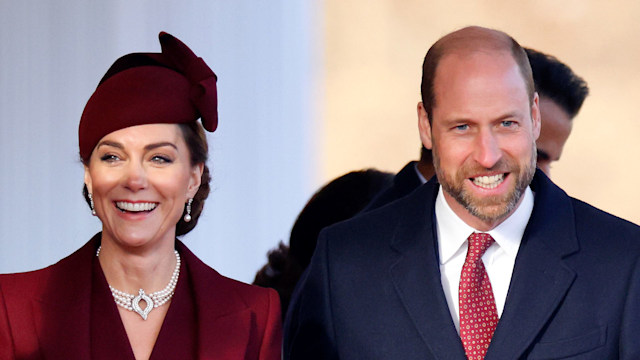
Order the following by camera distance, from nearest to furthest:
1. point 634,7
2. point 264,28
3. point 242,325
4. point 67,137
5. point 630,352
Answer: point 630,352
point 242,325
point 67,137
point 264,28
point 634,7

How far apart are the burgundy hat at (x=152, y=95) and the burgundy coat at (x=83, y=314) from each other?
11.5 inches

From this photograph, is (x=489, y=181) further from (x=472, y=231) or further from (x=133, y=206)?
(x=133, y=206)

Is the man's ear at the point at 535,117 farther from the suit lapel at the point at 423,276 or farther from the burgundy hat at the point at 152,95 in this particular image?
the burgundy hat at the point at 152,95

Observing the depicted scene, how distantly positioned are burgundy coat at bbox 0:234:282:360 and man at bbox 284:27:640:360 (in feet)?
0.40

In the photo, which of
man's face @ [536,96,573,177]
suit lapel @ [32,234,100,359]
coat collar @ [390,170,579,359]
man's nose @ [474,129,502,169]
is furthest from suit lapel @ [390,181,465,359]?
man's face @ [536,96,573,177]

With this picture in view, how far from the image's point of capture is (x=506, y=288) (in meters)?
2.64

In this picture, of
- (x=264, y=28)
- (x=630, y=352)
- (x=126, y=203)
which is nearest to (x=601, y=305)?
(x=630, y=352)

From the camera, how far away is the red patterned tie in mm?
2580

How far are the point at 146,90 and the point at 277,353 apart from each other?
2.23 ft

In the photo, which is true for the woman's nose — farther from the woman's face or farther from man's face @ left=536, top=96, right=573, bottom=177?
man's face @ left=536, top=96, right=573, bottom=177

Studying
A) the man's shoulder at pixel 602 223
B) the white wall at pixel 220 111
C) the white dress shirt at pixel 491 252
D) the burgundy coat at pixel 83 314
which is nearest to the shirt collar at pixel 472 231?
the white dress shirt at pixel 491 252

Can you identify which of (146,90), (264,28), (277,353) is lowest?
(277,353)

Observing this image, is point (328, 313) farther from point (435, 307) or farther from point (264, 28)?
point (264, 28)

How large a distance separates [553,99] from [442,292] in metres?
1.41
